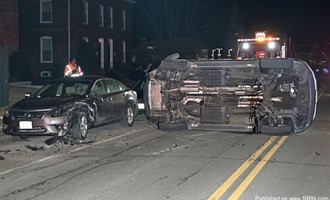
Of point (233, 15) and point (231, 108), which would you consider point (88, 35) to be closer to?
point (233, 15)

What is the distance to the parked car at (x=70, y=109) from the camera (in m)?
10.9

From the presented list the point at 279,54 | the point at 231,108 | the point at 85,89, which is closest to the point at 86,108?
the point at 85,89

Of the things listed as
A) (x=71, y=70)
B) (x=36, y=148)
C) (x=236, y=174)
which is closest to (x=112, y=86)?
(x=36, y=148)

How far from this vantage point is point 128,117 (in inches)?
546

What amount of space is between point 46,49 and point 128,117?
2435 cm

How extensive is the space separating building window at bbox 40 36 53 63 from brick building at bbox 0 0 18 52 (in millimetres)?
7220

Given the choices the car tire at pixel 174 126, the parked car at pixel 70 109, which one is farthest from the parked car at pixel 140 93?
the car tire at pixel 174 126

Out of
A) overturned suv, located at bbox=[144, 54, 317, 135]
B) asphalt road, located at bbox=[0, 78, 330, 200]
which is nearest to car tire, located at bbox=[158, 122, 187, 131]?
overturned suv, located at bbox=[144, 54, 317, 135]

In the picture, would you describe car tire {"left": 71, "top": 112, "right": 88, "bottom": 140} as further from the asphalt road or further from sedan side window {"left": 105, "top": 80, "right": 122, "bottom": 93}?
sedan side window {"left": 105, "top": 80, "right": 122, "bottom": 93}

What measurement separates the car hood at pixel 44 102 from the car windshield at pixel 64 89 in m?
0.46

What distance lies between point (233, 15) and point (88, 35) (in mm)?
18478

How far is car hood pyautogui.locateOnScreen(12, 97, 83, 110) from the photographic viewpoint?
36.4ft

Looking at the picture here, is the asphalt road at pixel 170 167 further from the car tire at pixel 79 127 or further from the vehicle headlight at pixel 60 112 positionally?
the vehicle headlight at pixel 60 112

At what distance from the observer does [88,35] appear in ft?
122
